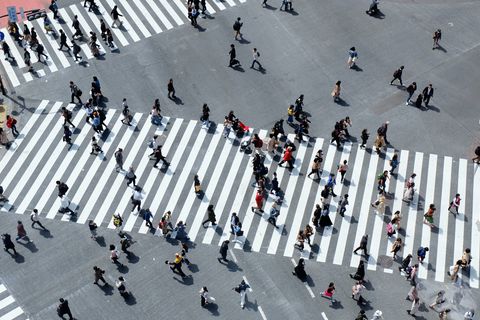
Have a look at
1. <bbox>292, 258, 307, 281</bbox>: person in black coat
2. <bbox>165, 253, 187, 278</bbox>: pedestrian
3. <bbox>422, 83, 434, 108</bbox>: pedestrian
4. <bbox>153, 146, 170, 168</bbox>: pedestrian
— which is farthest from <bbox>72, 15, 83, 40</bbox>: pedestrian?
<bbox>292, 258, 307, 281</bbox>: person in black coat

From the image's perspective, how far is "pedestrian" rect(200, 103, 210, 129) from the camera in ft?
161

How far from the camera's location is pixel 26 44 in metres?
56.1

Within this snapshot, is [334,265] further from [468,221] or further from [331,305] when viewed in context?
Result: [468,221]

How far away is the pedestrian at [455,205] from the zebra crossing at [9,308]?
25655 millimetres

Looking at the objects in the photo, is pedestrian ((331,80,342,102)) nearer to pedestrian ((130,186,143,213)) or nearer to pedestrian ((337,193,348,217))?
pedestrian ((337,193,348,217))

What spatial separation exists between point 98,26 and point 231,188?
20.5 metres

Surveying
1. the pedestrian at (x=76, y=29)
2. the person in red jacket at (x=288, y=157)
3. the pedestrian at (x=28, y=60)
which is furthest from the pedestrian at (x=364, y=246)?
the pedestrian at (x=76, y=29)

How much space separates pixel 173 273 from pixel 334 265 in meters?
9.22

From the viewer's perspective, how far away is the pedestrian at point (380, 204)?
4397 cm

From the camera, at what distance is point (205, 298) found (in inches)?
1551

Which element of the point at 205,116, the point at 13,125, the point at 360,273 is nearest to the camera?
the point at 360,273

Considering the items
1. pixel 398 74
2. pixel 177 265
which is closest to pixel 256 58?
pixel 398 74

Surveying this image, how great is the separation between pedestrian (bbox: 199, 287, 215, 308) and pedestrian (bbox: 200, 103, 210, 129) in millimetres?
13982

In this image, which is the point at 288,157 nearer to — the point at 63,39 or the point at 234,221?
the point at 234,221
